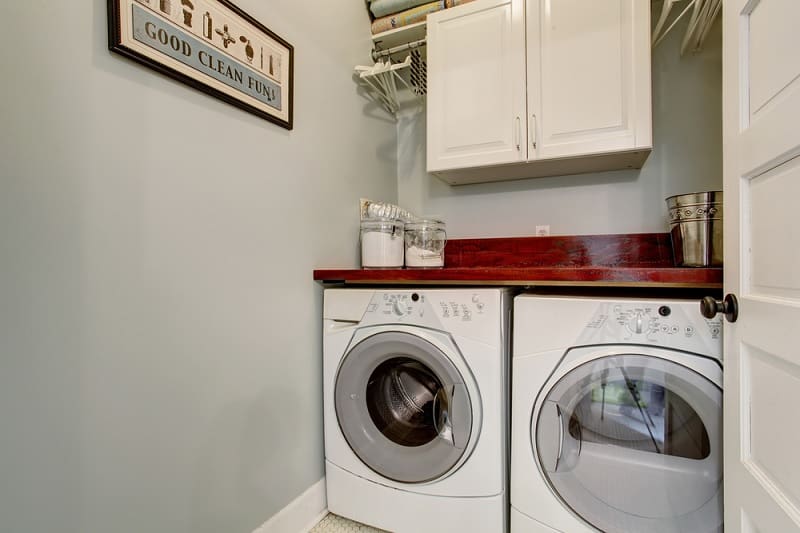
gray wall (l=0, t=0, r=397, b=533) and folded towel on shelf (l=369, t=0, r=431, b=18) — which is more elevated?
folded towel on shelf (l=369, t=0, r=431, b=18)

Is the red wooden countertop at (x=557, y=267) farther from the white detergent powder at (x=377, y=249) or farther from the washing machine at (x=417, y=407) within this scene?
the white detergent powder at (x=377, y=249)

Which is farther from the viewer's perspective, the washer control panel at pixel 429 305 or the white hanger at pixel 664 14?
the white hanger at pixel 664 14

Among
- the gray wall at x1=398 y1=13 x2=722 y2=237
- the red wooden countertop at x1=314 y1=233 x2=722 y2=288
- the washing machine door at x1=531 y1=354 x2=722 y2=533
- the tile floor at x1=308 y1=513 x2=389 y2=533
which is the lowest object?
the tile floor at x1=308 y1=513 x2=389 y2=533

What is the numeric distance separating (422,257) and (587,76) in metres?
0.99

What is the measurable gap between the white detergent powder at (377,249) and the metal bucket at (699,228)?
1.13 m

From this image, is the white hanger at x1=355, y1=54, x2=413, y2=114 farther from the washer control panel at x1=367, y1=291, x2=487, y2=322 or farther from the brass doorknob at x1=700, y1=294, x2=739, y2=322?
the brass doorknob at x1=700, y1=294, x2=739, y2=322

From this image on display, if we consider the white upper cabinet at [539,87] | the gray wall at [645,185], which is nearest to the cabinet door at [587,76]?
the white upper cabinet at [539,87]

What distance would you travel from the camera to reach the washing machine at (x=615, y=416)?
0.95 m

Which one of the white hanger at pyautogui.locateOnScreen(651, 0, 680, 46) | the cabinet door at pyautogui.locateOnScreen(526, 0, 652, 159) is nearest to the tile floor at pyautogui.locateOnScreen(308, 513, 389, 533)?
the cabinet door at pyautogui.locateOnScreen(526, 0, 652, 159)

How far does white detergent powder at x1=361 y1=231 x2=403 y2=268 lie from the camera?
164 cm

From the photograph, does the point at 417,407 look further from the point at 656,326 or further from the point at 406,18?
the point at 406,18

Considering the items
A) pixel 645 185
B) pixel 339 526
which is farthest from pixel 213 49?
pixel 645 185

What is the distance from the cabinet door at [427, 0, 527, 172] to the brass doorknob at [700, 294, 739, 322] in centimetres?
92

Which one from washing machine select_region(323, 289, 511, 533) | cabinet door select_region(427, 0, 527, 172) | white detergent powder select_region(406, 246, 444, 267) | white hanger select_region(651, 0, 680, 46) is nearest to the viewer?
washing machine select_region(323, 289, 511, 533)
